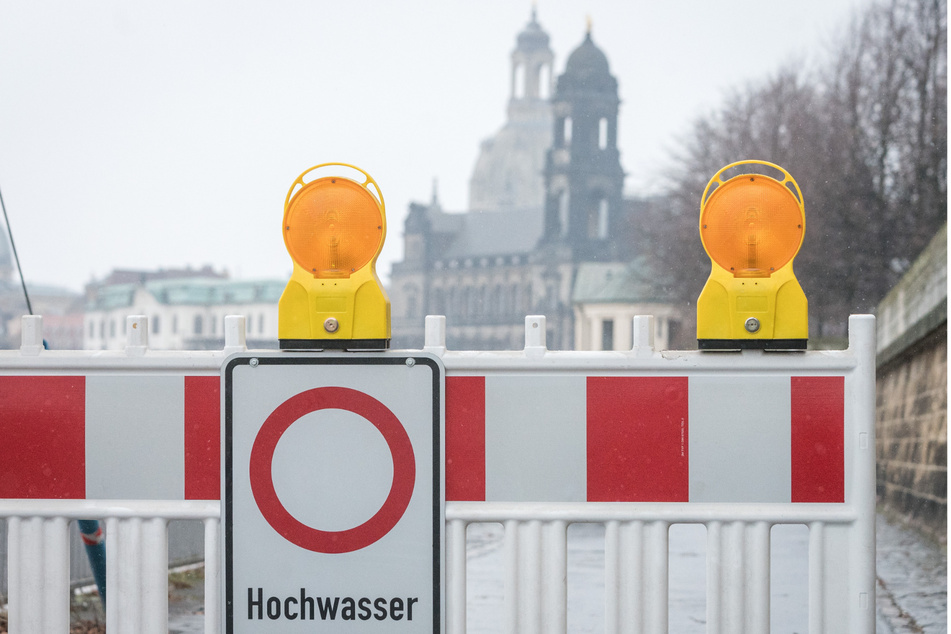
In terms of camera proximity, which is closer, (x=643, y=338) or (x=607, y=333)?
(x=643, y=338)

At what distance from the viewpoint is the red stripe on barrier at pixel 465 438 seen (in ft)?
7.45

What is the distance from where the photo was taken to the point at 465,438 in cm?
228

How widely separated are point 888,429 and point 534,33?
144 m

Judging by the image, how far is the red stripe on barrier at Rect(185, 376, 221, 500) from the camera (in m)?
2.30

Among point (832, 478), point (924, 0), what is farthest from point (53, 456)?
point (924, 0)

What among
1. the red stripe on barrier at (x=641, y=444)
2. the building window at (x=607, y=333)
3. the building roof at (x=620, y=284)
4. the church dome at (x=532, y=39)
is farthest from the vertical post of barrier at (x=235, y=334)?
the church dome at (x=532, y=39)

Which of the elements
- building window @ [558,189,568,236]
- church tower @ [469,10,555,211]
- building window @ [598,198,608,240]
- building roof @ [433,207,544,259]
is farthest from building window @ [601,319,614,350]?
church tower @ [469,10,555,211]

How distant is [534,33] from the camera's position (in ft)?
494

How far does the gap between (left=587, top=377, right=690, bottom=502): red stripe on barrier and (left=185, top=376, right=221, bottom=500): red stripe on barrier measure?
755 mm

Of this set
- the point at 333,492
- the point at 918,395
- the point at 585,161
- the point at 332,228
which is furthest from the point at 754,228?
the point at 585,161

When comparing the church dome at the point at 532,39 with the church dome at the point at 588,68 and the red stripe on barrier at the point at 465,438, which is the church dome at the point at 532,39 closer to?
the church dome at the point at 588,68

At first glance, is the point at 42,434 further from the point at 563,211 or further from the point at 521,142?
the point at 521,142

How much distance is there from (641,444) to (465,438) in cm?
35

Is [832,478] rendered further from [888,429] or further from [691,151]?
[691,151]
